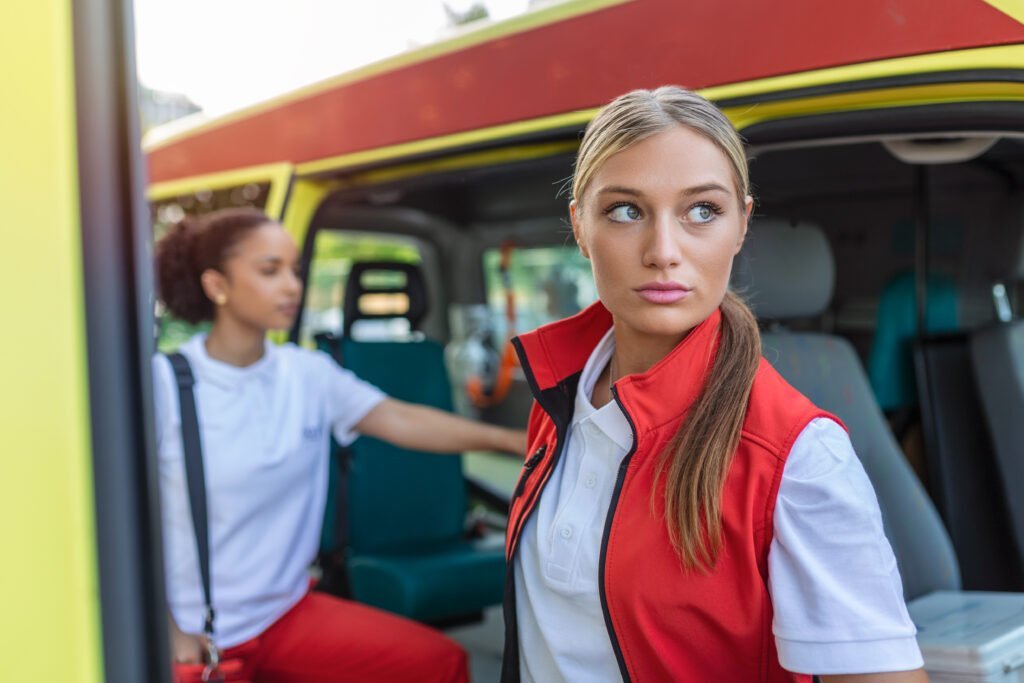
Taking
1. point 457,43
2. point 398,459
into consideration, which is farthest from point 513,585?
point 398,459

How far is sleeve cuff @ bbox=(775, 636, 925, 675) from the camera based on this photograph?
94 cm

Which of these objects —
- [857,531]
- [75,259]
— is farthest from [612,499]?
[75,259]

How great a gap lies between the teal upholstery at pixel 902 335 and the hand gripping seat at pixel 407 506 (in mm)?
1368

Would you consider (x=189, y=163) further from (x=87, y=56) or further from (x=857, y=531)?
(x=857, y=531)

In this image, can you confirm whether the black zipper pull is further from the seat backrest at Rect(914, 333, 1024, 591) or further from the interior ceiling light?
the seat backrest at Rect(914, 333, 1024, 591)

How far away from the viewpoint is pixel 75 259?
778 mm

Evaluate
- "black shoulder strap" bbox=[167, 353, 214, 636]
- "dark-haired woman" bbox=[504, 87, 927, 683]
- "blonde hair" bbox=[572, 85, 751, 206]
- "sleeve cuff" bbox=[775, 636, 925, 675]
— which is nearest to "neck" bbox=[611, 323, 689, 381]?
"dark-haired woman" bbox=[504, 87, 927, 683]

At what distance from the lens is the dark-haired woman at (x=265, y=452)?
2061mm

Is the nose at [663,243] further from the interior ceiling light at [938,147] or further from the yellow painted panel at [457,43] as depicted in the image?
the yellow painted panel at [457,43]

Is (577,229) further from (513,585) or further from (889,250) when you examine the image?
(889,250)

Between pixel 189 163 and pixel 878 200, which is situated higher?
pixel 189 163

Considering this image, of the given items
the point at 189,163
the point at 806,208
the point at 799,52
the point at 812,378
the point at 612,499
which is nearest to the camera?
the point at 612,499

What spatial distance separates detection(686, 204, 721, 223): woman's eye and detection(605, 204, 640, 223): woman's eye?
2.6 inches

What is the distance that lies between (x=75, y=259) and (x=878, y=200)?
120 inches
